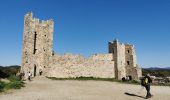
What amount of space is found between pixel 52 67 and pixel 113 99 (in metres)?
22.9

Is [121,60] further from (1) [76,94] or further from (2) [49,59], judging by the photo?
(1) [76,94]

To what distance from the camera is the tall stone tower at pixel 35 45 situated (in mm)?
40750

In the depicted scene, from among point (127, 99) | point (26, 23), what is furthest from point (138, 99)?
point (26, 23)

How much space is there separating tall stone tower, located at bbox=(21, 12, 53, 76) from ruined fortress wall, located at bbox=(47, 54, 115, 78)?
147 cm

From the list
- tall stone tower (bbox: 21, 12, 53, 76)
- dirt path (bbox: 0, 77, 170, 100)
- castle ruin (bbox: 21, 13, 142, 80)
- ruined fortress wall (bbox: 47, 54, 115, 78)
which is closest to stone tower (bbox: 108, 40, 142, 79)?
ruined fortress wall (bbox: 47, 54, 115, 78)

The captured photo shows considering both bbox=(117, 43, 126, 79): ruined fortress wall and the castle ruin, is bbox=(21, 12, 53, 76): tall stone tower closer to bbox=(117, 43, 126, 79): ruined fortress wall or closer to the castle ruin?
the castle ruin

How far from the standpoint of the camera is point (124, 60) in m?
49.9

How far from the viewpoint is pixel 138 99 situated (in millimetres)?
19969

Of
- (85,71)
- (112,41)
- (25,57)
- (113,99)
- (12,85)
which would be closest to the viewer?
(113,99)

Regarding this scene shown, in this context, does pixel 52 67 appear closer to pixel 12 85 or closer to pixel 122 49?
pixel 122 49

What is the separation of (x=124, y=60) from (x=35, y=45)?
16229mm

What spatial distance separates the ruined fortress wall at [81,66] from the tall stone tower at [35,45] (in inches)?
57.9

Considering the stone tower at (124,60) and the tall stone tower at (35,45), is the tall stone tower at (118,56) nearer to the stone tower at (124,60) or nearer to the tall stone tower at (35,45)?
the stone tower at (124,60)

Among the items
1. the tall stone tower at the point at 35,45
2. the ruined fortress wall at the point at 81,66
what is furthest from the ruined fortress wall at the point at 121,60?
the tall stone tower at the point at 35,45
